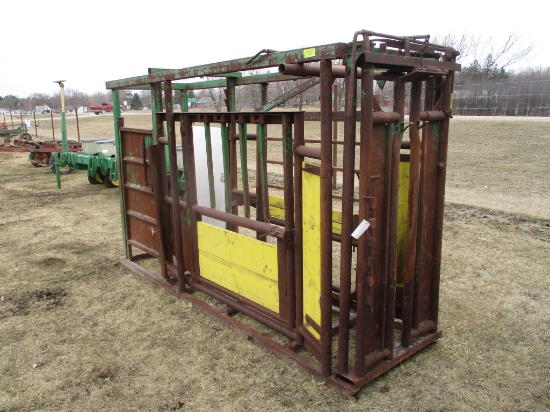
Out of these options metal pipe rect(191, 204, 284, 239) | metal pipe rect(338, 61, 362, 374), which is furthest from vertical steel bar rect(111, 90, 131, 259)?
metal pipe rect(338, 61, 362, 374)

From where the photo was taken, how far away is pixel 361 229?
9.31ft

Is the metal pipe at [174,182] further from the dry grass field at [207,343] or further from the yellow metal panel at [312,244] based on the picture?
the yellow metal panel at [312,244]

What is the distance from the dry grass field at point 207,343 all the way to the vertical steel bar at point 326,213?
33 cm

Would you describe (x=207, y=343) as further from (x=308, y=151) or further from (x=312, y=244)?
(x=308, y=151)

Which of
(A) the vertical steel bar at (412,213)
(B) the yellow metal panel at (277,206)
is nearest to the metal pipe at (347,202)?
(A) the vertical steel bar at (412,213)

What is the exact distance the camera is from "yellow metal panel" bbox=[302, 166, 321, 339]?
3.09 metres

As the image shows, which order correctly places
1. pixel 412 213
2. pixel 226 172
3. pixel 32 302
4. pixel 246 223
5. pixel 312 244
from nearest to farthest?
pixel 312 244 → pixel 412 213 → pixel 246 223 → pixel 32 302 → pixel 226 172

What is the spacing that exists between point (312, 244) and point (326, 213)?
14.1 inches

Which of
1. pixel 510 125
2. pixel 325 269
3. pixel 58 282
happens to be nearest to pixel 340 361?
pixel 325 269

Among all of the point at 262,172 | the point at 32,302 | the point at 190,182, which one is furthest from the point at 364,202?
the point at 32,302

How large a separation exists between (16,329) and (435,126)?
3.93m

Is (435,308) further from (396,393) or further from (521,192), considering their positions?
(521,192)

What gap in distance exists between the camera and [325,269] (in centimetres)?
304

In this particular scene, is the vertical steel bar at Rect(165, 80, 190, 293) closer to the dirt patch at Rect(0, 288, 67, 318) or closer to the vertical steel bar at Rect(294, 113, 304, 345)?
the dirt patch at Rect(0, 288, 67, 318)
